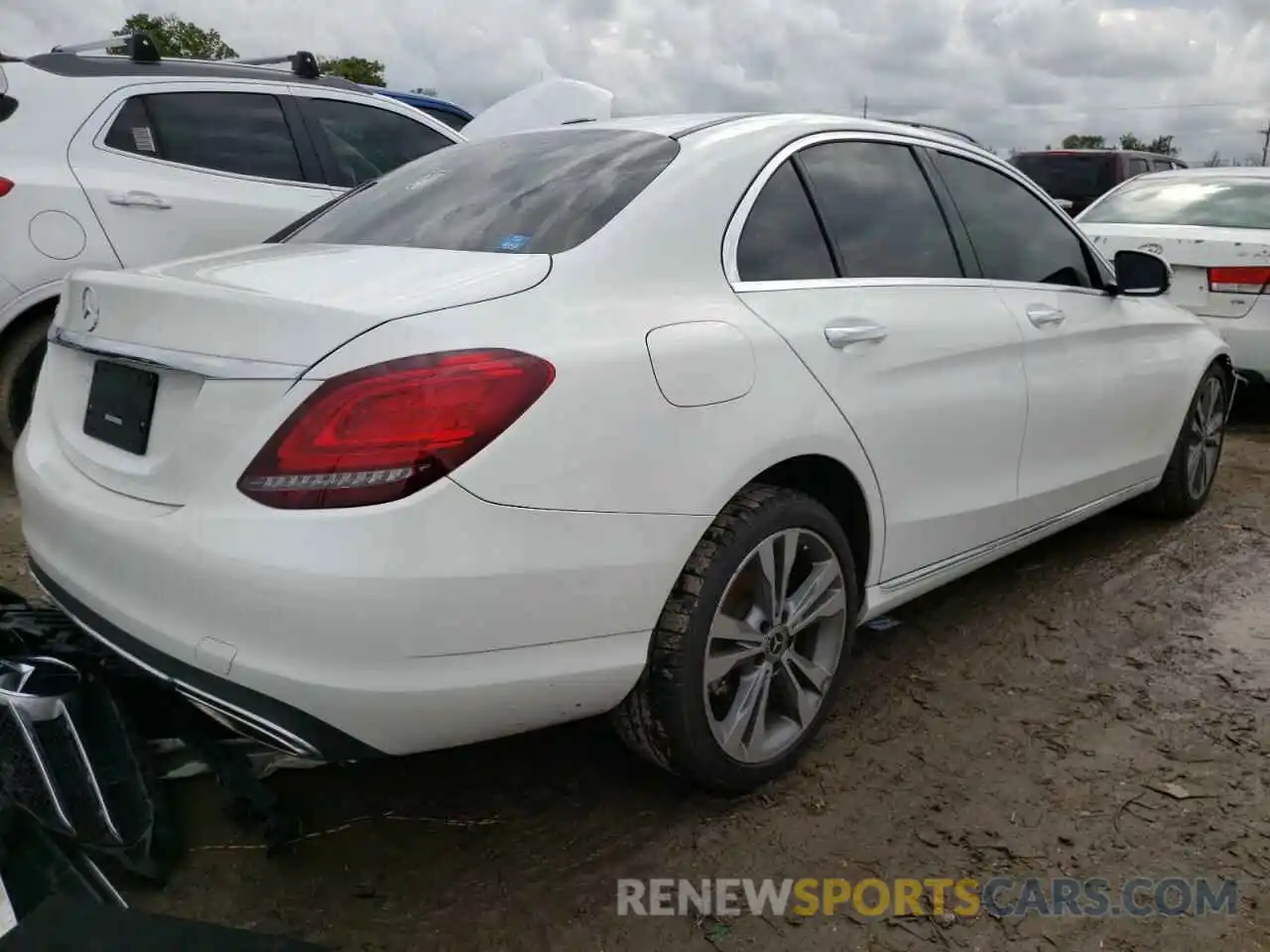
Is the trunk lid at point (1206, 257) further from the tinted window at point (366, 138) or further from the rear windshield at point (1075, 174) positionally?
the rear windshield at point (1075, 174)

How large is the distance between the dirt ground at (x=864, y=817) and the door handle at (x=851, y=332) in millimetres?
1058

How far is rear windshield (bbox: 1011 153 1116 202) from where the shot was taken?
12773 mm

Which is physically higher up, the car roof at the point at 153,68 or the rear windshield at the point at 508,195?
the car roof at the point at 153,68

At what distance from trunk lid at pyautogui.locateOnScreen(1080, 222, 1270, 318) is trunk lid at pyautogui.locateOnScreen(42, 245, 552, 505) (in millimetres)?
5059

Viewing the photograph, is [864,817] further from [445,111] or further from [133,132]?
[445,111]

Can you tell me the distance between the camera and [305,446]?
6.31 ft

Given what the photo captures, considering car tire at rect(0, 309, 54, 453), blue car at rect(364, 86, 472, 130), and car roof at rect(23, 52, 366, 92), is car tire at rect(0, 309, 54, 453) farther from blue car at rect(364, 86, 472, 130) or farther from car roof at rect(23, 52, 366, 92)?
blue car at rect(364, 86, 472, 130)

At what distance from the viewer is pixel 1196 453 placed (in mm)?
4715

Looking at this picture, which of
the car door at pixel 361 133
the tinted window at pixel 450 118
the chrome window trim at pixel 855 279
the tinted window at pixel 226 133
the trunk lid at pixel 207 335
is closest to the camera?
the trunk lid at pixel 207 335

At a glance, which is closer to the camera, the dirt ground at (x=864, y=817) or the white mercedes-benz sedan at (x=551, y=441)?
the white mercedes-benz sedan at (x=551, y=441)

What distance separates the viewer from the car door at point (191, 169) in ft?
15.5

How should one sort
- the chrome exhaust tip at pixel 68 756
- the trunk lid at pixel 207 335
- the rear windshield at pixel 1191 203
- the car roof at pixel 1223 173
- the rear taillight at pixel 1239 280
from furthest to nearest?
the car roof at pixel 1223 173 < the rear windshield at pixel 1191 203 < the rear taillight at pixel 1239 280 < the chrome exhaust tip at pixel 68 756 < the trunk lid at pixel 207 335

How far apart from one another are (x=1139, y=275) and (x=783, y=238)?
Result: 191cm

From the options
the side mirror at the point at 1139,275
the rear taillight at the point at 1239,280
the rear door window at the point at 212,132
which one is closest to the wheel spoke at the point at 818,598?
the side mirror at the point at 1139,275
